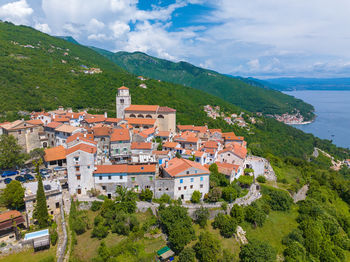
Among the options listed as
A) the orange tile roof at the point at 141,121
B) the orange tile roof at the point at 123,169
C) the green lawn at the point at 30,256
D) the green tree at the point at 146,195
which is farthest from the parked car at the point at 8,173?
the orange tile roof at the point at 141,121

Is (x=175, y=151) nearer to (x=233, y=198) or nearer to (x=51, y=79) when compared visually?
(x=233, y=198)

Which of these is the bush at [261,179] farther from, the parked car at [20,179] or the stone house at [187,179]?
the parked car at [20,179]

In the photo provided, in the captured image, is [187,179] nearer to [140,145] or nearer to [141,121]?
[140,145]

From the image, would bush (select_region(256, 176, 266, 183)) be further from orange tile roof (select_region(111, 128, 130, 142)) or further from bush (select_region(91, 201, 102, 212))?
bush (select_region(91, 201, 102, 212))

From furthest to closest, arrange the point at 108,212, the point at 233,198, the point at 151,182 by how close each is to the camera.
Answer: the point at 233,198 < the point at 151,182 < the point at 108,212

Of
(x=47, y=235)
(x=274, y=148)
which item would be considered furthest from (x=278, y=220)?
(x=274, y=148)

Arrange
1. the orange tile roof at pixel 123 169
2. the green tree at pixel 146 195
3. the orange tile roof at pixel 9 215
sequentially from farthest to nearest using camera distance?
the orange tile roof at pixel 123 169 → the green tree at pixel 146 195 → the orange tile roof at pixel 9 215

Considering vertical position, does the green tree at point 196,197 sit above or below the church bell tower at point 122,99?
below

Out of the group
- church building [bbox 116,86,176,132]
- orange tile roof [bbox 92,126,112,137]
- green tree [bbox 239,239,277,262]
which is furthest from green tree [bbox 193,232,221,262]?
church building [bbox 116,86,176,132]
